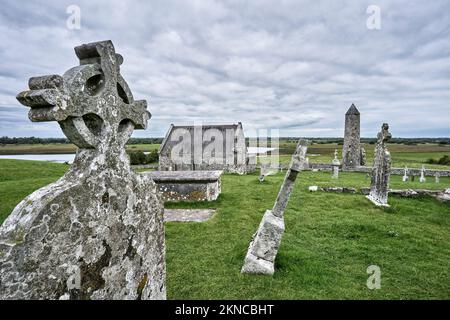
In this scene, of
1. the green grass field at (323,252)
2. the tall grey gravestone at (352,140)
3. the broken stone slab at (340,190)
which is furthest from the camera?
the tall grey gravestone at (352,140)

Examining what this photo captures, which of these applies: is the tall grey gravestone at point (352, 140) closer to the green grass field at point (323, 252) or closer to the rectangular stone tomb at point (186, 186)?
the green grass field at point (323, 252)

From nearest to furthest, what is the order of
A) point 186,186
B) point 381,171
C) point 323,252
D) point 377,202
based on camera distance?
point 323,252, point 377,202, point 381,171, point 186,186

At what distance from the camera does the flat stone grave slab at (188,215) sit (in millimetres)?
9336

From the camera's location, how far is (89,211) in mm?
2309

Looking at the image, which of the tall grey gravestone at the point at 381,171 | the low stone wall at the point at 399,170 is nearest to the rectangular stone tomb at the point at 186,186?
the tall grey gravestone at the point at 381,171

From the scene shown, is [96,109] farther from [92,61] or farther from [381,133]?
[381,133]

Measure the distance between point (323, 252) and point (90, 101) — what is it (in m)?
6.36

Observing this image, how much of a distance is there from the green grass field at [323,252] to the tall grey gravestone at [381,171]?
0.51 metres

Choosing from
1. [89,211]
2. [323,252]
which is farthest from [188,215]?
[89,211]

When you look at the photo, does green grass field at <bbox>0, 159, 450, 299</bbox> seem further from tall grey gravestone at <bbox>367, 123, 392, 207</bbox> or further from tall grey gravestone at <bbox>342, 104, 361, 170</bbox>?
tall grey gravestone at <bbox>342, 104, 361, 170</bbox>

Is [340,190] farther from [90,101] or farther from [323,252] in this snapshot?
[90,101]

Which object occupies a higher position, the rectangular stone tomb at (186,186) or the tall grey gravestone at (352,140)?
the tall grey gravestone at (352,140)
